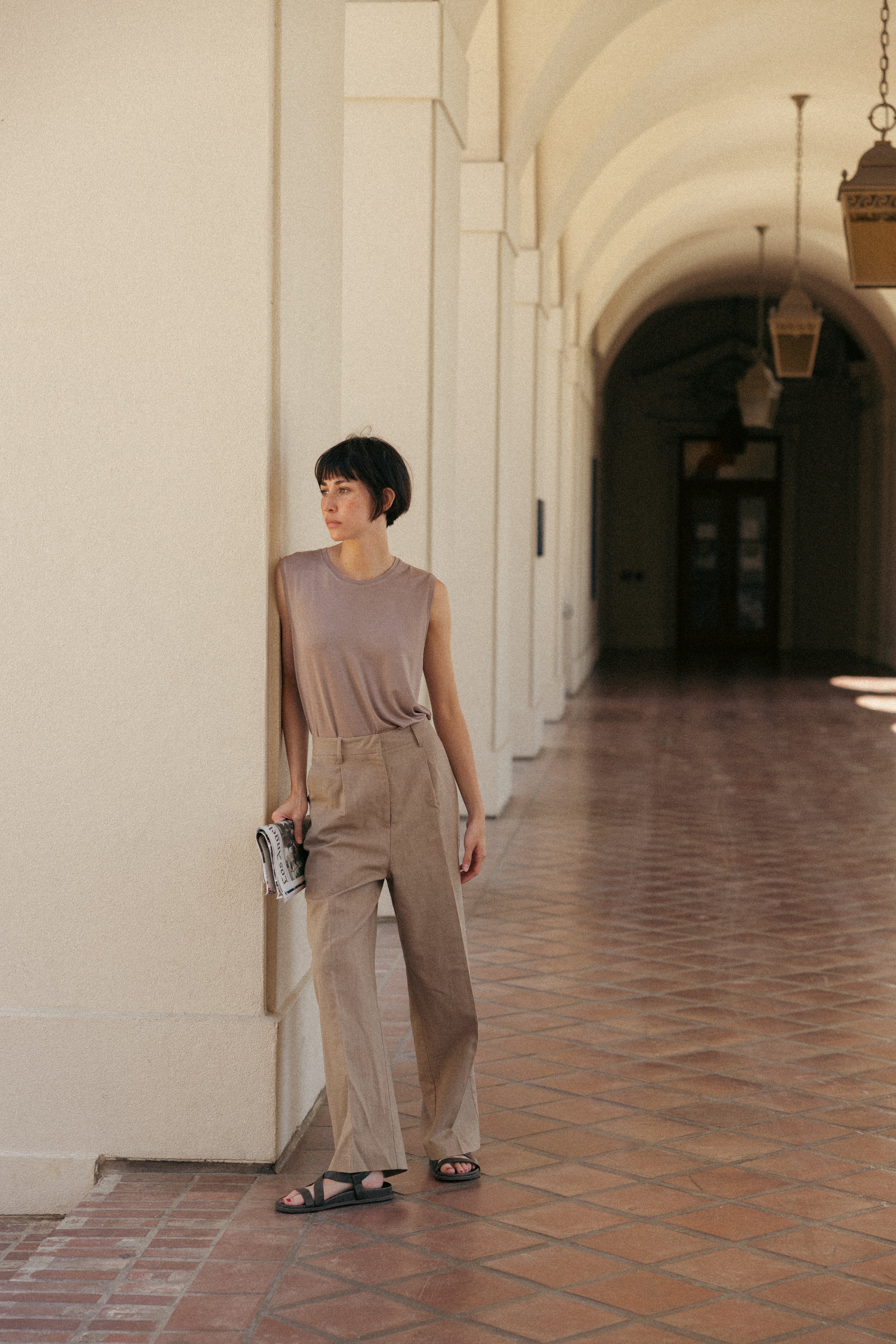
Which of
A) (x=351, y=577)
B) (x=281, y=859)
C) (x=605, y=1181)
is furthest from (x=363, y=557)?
(x=605, y=1181)

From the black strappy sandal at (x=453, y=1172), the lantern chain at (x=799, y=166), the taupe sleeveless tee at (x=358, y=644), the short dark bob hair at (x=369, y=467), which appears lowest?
the black strappy sandal at (x=453, y=1172)

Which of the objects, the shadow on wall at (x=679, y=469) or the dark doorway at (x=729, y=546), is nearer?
the shadow on wall at (x=679, y=469)

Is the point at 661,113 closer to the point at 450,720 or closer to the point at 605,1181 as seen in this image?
the point at 450,720

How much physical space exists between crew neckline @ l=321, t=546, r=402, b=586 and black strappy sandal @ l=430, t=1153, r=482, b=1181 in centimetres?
143

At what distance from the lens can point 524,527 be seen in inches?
459

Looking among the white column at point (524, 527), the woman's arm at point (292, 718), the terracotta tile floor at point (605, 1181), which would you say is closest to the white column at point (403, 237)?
the terracotta tile floor at point (605, 1181)

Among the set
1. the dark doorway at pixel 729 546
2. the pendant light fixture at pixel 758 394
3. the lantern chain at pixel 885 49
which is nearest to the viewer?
the lantern chain at pixel 885 49

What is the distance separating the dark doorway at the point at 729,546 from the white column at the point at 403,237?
1990 centimetres

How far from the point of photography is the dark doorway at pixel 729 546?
26.3 meters

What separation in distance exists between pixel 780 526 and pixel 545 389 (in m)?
13.8

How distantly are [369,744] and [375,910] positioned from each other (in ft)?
1.35

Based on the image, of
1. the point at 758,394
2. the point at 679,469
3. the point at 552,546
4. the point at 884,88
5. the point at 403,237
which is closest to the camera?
the point at 403,237

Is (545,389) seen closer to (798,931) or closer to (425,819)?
(798,931)

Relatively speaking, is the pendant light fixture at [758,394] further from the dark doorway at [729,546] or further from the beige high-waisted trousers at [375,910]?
the beige high-waisted trousers at [375,910]
